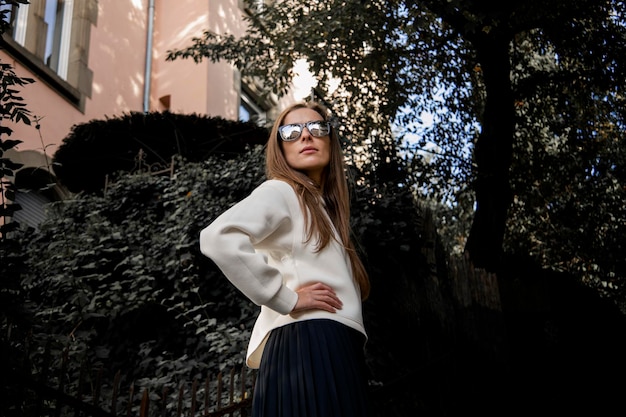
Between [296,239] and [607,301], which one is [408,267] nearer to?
[296,239]

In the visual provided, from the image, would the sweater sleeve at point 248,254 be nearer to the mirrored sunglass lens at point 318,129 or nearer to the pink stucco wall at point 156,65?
the mirrored sunglass lens at point 318,129

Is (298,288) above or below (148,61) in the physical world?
below

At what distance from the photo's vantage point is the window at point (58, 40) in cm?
970

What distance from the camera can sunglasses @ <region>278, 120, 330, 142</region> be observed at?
111 inches

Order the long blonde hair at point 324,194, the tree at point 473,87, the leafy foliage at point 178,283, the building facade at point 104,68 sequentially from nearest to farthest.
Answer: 1. the long blonde hair at point 324,194
2. the leafy foliage at point 178,283
3. the tree at point 473,87
4. the building facade at point 104,68

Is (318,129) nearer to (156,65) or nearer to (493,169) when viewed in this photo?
(493,169)

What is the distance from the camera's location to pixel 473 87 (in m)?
9.87

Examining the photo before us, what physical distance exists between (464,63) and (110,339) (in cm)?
622

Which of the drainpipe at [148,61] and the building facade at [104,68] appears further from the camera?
the drainpipe at [148,61]

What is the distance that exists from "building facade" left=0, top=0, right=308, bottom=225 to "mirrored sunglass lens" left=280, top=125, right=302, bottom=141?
6.11m

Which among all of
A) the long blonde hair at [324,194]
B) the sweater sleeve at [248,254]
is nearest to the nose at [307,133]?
the long blonde hair at [324,194]

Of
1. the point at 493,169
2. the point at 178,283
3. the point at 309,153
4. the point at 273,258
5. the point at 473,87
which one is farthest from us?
the point at 473,87

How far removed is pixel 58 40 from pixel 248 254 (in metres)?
9.85

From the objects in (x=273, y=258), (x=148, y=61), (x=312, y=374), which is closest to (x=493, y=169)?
(x=273, y=258)
